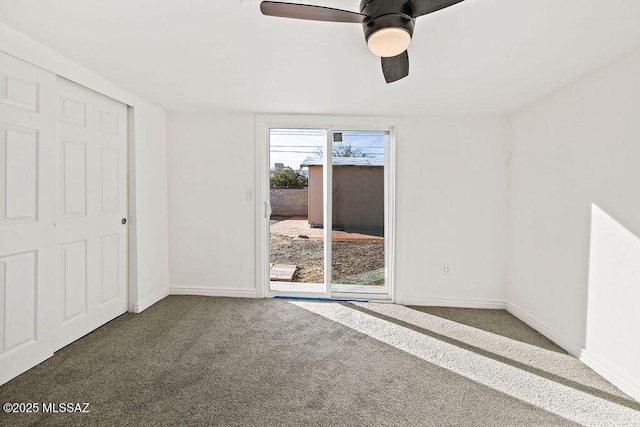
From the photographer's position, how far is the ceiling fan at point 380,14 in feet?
4.10

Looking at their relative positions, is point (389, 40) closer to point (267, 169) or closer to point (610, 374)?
point (267, 169)

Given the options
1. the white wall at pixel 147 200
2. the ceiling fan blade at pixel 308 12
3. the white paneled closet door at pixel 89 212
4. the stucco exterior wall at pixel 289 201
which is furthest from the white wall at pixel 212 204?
the ceiling fan blade at pixel 308 12

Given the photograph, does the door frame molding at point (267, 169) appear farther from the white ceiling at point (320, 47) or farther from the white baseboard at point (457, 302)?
the white ceiling at point (320, 47)

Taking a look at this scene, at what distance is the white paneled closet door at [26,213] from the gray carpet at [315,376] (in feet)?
0.75

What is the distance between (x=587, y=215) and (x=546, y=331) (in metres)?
1.07

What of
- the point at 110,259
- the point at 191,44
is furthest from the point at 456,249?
the point at 110,259

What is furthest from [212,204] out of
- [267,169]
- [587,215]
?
[587,215]

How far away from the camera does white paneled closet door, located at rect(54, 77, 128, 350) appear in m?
2.32

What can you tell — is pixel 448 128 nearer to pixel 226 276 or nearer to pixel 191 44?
pixel 191 44

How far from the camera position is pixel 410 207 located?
3350 mm

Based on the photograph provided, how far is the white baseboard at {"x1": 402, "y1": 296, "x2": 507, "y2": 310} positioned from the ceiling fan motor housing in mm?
2743

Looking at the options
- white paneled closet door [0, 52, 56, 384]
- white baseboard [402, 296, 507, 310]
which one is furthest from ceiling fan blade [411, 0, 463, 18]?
white baseboard [402, 296, 507, 310]

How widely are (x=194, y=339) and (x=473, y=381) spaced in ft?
6.78

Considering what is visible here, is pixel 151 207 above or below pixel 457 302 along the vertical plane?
above
